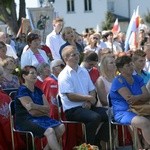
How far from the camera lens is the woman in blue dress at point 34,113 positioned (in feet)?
23.5

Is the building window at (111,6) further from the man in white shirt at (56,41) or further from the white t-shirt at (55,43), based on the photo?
the white t-shirt at (55,43)

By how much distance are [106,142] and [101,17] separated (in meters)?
59.0

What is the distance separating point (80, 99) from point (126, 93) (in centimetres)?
76

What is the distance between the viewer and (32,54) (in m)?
9.58

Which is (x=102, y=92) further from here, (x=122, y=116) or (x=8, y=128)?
A: (x=8, y=128)

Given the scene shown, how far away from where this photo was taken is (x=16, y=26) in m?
36.8

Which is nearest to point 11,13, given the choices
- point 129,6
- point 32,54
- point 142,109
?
point 32,54

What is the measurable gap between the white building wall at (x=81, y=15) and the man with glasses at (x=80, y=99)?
189ft

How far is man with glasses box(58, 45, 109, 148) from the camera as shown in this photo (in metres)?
7.67

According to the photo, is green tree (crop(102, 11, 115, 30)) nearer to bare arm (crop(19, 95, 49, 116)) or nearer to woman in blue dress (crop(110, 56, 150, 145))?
woman in blue dress (crop(110, 56, 150, 145))

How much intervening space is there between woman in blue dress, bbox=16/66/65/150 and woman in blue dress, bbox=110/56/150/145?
855mm

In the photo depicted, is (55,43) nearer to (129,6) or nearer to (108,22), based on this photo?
(108,22)

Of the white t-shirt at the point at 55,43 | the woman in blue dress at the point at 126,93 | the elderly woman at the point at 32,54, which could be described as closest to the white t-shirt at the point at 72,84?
the woman in blue dress at the point at 126,93

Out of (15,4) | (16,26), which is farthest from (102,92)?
(15,4)
